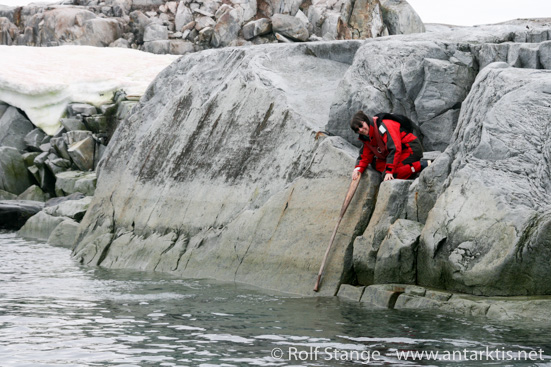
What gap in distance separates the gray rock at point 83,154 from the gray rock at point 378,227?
50.6 ft

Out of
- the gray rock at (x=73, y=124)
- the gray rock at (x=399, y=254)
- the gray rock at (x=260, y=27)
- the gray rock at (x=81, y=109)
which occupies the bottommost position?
the gray rock at (x=73, y=124)

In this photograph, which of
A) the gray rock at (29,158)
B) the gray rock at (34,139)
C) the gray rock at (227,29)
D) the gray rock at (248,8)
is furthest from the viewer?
the gray rock at (248,8)

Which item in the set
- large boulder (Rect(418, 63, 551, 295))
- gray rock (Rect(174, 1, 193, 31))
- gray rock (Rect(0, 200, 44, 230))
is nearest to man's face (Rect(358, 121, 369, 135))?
large boulder (Rect(418, 63, 551, 295))

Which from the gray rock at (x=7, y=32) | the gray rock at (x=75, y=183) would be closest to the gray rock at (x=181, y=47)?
the gray rock at (x=7, y=32)

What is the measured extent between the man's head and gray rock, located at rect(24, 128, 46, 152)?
58.2ft

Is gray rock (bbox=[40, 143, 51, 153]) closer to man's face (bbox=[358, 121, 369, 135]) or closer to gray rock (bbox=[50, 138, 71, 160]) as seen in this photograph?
gray rock (bbox=[50, 138, 71, 160])

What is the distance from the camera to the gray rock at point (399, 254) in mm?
8633

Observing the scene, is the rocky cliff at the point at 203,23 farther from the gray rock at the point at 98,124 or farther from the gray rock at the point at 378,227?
the gray rock at the point at 378,227

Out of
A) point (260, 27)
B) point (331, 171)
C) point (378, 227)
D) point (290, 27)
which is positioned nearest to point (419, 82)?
point (331, 171)

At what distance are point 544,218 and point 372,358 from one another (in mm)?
Result: 2548

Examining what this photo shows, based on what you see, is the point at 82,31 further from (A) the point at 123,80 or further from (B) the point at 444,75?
(B) the point at 444,75

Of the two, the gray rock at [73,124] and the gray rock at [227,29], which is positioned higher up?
the gray rock at [227,29]

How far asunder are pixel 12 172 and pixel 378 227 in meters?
17.6

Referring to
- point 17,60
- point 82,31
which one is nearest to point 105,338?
point 17,60
